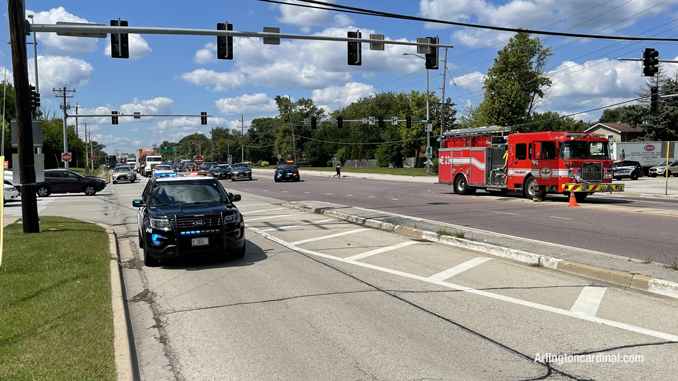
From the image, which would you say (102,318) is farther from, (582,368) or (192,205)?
(582,368)

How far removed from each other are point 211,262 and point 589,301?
6513 mm

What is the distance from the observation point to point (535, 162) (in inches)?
873

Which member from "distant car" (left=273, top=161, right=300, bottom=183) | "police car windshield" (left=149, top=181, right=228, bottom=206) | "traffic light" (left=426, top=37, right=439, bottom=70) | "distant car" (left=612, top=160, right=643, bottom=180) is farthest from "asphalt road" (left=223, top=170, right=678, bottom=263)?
"distant car" (left=612, top=160, right=643, bottom=180)

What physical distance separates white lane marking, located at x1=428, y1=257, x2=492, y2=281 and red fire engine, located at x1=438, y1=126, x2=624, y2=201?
12.8 metres

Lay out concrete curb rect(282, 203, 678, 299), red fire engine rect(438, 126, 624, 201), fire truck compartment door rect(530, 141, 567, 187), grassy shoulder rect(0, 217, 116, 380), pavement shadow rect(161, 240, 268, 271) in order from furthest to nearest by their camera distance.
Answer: fire truck compartment door rect(530, 141, 567, 187) → red fire engine rect(438, 126, 624, 201) → pavement shadow rect(161, 240, 268, 271) → concrete curb rect(282, 203, 678, 299) → grassy shoulder rect(0, 217, 116, 380)

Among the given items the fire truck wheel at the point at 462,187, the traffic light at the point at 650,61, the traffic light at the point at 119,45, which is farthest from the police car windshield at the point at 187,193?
the traffic light at the point at 650,61

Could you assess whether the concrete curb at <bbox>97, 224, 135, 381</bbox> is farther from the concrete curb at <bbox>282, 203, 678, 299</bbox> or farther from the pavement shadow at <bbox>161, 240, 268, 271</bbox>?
the concrete curb at <bbox>282, 203, 678, 299</bbox>

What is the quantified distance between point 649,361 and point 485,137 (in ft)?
71.1

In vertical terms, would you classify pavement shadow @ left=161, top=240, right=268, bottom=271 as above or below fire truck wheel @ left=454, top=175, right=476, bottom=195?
below

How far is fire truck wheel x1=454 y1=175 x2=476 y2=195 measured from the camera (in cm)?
2680

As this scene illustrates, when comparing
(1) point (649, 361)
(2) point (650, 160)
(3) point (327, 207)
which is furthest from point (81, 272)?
(2) point (650, 160)

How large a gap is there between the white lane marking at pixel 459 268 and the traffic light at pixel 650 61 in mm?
20869

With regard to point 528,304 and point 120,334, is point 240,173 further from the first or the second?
point 120,334

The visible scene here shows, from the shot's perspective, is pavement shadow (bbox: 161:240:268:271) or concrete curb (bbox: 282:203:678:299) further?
pavement shadow (bbox: 161:240:268:271)
